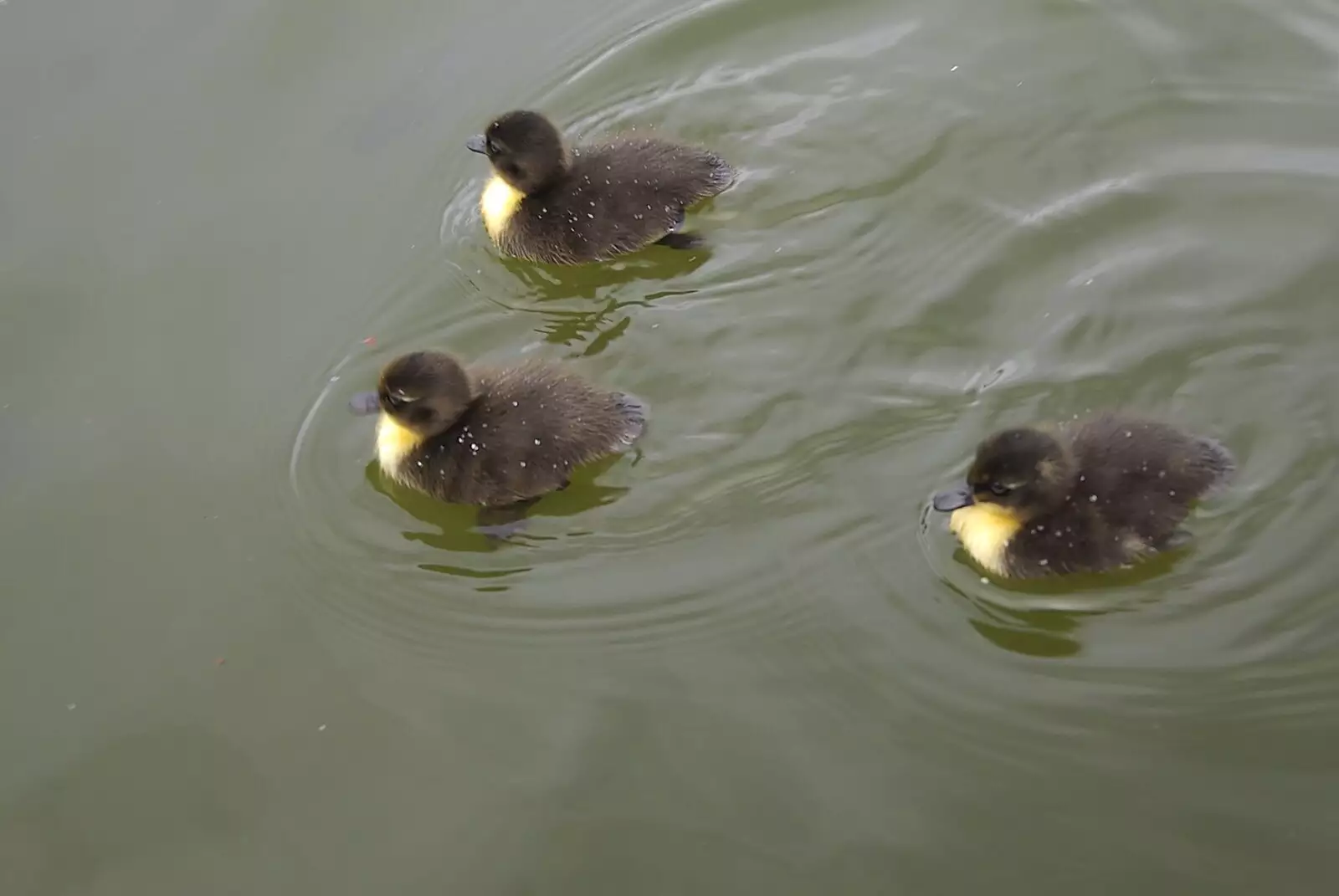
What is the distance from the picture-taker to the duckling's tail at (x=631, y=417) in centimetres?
383

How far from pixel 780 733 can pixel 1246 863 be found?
108cm

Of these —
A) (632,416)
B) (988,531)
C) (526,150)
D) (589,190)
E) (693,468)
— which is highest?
(526,150)

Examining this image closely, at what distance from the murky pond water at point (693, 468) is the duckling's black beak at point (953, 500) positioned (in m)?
0.22

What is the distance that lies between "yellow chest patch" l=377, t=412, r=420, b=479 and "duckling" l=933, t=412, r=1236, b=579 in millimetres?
1512

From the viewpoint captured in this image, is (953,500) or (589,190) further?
(589,190)

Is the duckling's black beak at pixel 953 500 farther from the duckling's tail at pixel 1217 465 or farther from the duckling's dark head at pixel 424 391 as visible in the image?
the duckling's dark head at pixel 424 391

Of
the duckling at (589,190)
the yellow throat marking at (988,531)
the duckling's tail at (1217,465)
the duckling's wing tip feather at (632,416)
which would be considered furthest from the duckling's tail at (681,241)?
the duckling's tail at (1217,465)

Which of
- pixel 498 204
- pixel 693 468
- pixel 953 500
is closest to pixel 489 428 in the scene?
pixel 693 468

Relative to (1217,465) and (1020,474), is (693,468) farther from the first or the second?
(1217,465)

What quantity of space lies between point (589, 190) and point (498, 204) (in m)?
0.39

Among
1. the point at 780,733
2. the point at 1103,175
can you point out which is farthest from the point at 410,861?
the point at 1103,175

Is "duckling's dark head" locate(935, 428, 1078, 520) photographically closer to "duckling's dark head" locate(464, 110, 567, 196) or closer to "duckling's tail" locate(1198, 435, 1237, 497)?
"duckling's tail" locate(1198, 435, 1237, 497)

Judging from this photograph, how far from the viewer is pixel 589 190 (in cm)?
431

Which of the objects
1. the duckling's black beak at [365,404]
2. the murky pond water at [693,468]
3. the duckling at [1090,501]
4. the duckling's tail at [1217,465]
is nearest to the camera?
the murky pond water at [693,468]
